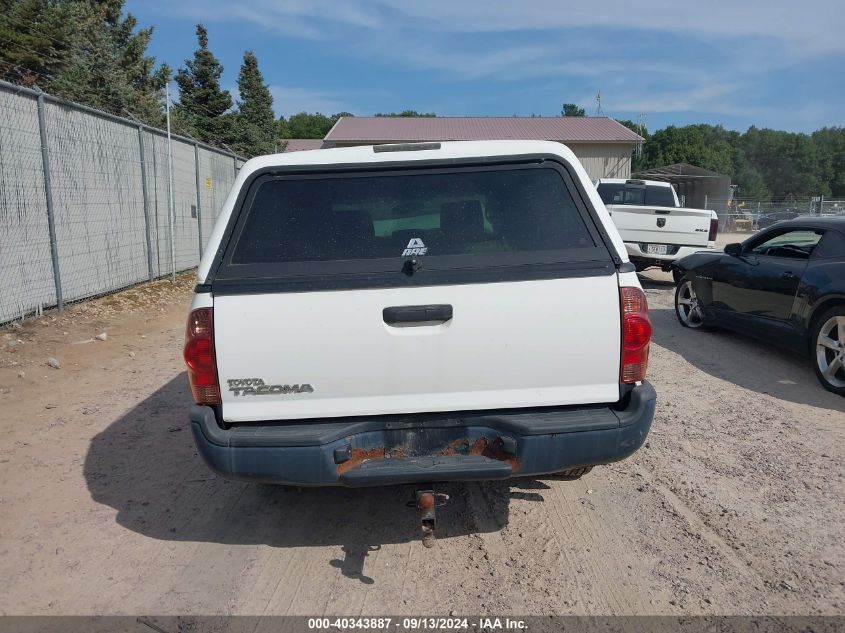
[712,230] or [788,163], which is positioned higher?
[788,163]

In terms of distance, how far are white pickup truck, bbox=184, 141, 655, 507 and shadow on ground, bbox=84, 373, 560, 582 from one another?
78 cm

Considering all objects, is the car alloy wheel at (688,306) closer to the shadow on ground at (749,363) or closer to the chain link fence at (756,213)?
the shadow on ground at (749,363)

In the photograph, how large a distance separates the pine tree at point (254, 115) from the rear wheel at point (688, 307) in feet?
96.3

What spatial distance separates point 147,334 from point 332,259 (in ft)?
20.6

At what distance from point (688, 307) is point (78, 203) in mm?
8497

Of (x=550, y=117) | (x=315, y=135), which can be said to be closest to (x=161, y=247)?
(x=550, y=117)

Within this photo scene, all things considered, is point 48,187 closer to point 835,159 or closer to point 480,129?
point 480,129

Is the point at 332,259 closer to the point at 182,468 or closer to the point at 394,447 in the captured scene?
the point at 394,447

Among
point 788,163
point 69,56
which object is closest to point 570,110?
point 788,163

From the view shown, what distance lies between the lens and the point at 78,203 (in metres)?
8.86

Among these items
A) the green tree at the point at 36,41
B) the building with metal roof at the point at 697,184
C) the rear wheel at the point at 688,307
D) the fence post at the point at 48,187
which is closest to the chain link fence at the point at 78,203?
the fence post at the point at 48,187

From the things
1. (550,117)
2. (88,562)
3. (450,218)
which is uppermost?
(550,117)

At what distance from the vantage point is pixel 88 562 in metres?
3.26

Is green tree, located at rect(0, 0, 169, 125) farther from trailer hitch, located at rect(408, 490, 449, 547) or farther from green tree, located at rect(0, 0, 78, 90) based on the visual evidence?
trailer hitch, located at rect(408, 490, 449, 547)
